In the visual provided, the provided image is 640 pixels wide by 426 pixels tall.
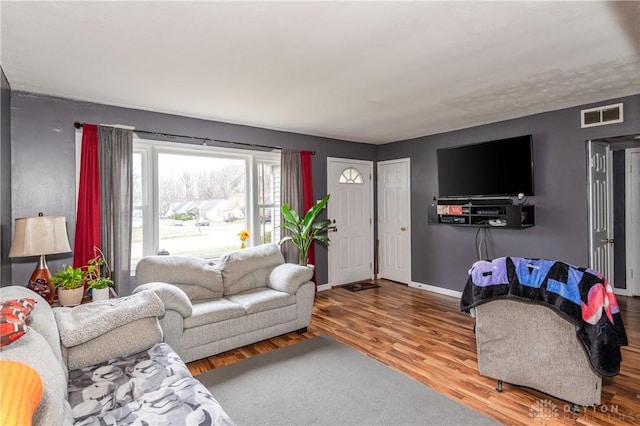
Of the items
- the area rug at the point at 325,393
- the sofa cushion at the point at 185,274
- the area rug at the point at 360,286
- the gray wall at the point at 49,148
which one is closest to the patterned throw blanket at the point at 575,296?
the area rug at the point at 325,393

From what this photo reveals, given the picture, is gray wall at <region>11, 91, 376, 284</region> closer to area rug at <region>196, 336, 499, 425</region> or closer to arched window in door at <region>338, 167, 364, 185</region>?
area rug at <region>196, 336, 499, 425</region>

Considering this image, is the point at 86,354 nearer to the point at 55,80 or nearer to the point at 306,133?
the point at 55,80

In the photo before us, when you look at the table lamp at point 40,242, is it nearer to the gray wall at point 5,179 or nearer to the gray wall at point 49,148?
the gray wall at point 5,179

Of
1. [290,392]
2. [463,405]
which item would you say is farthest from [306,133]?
[463,405]

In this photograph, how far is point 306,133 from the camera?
5160mm

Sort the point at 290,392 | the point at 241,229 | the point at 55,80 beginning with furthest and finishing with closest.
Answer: the point at 241,229, the point at 55,80, the point at 290,392

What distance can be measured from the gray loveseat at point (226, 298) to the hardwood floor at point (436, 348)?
0.54ft

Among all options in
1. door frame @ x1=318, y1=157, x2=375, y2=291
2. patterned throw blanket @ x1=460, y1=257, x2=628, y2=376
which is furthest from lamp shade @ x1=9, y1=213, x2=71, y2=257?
door frame @ x1=318, y1=157, x2=375, y2=291

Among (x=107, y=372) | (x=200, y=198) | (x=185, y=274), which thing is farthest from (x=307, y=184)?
(x=107, y=372)

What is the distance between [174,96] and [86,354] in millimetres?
2395

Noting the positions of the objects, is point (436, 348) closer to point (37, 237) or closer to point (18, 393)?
point (18, 393)

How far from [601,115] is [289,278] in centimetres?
384

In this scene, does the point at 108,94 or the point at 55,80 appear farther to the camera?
the point at 108,94

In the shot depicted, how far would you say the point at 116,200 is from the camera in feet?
11.4
